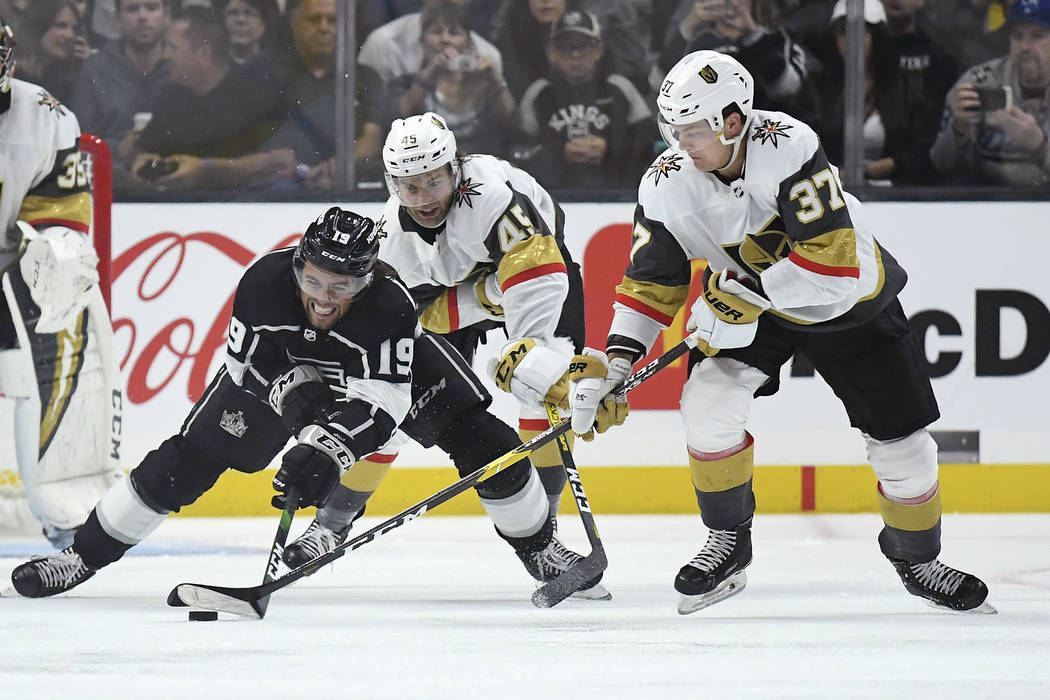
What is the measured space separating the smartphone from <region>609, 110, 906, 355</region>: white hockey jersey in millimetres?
1795

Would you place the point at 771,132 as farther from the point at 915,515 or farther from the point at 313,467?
the point at 313,467

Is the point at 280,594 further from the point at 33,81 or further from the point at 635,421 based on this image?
the point at 33,81

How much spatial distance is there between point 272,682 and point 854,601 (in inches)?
56.5

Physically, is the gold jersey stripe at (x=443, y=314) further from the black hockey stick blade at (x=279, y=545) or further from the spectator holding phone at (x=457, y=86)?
the spectator holding phone at (x=457, y=86)

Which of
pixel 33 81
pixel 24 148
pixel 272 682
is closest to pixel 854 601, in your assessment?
pixel 272 682

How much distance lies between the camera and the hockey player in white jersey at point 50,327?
397cm

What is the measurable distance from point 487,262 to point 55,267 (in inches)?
44.9

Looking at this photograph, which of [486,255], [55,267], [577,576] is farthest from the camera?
[55,267]

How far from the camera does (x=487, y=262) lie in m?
3.62

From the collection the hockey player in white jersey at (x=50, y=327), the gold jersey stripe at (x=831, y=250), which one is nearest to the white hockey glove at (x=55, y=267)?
the hockey player in white jersey at (x=50, y=327)

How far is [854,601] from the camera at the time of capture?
130 inches

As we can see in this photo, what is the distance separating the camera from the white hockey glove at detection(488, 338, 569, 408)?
10.9 feet

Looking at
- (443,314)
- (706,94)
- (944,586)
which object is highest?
(706,94)

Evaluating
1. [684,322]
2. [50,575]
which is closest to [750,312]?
[50,575]
